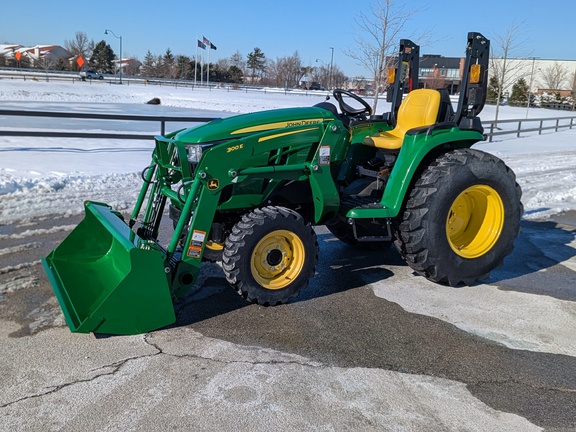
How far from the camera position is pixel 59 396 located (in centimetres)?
319

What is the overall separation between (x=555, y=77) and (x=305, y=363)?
72.8 m

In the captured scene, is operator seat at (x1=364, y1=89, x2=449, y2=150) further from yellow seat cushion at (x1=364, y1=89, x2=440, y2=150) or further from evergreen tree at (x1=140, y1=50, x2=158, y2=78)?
evergreen tree at (x1=140, y1=50, x2=158, y2=78)

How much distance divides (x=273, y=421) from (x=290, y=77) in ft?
282

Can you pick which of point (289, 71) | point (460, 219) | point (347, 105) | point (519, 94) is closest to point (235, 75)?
point (289, 71)

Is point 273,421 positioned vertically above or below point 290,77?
below

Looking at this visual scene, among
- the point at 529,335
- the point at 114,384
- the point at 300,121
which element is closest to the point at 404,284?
the point at 529,335

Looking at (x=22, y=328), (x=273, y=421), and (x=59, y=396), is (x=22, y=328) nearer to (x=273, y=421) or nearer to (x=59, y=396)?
(x=59, y=396)

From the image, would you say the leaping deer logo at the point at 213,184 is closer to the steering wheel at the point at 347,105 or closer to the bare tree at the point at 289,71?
the steering wheel at the point at 347,105

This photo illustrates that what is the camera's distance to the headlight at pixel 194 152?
4.27 meters

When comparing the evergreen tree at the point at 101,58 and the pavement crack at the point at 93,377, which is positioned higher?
the evergreen tree at the point at 101,58

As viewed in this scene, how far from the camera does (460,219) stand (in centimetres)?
563

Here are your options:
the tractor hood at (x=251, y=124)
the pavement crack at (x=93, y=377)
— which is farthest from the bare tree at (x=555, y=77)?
the pavement crack at (x=93, y=377)

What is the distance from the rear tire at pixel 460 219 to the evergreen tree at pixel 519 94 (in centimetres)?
5736

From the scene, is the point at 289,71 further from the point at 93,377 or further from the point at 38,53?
the point at 93,377
